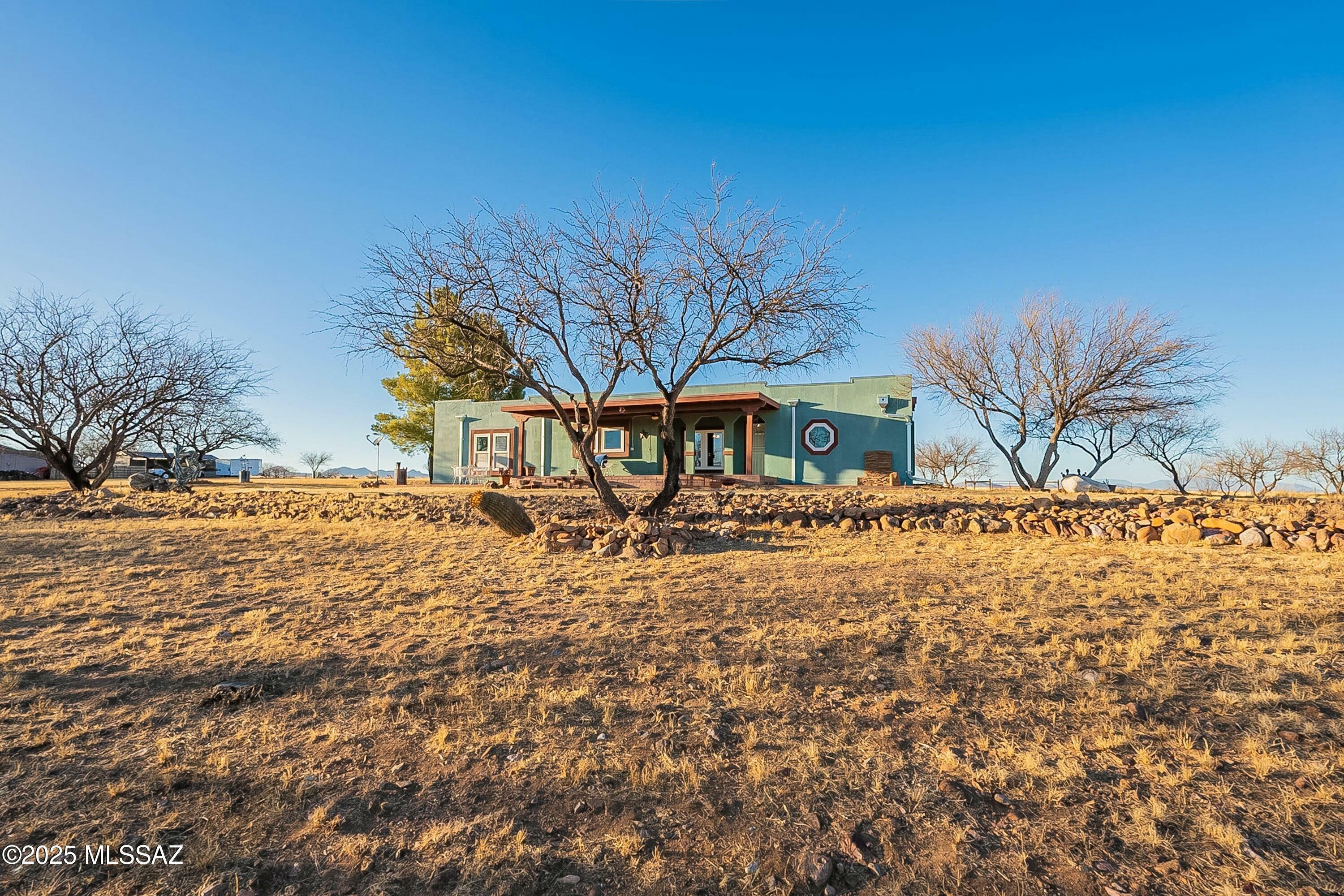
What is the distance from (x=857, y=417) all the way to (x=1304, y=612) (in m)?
16.2

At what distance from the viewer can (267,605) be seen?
5719 mm

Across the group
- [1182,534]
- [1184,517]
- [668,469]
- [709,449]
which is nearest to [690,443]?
[709,449]

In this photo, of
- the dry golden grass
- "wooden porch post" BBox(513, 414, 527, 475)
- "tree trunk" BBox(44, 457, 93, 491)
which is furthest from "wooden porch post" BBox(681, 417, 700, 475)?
"tree trunk" BBox(44, 457, 93, 491)

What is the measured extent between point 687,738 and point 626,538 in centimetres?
567

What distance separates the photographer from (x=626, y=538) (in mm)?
8703

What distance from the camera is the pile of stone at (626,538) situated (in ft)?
27.4

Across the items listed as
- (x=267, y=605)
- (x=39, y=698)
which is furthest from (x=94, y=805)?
(x=267, y=605)

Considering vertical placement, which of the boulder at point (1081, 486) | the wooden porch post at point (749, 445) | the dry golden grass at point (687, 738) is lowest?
the dry golden grass at point (687, 738)

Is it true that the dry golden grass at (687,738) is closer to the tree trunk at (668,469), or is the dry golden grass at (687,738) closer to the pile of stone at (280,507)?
the tree trunk at (668,469)

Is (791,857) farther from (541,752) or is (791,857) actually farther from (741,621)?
(741,621)

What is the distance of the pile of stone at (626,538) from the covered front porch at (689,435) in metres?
9.69

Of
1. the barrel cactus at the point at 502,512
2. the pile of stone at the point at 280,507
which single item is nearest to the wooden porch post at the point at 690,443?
the pile of stone at the point at 280,507

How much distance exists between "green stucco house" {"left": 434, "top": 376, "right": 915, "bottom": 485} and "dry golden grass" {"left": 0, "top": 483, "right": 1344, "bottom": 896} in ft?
46.9

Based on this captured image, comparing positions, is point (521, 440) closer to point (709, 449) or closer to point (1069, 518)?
point (709, 449)
